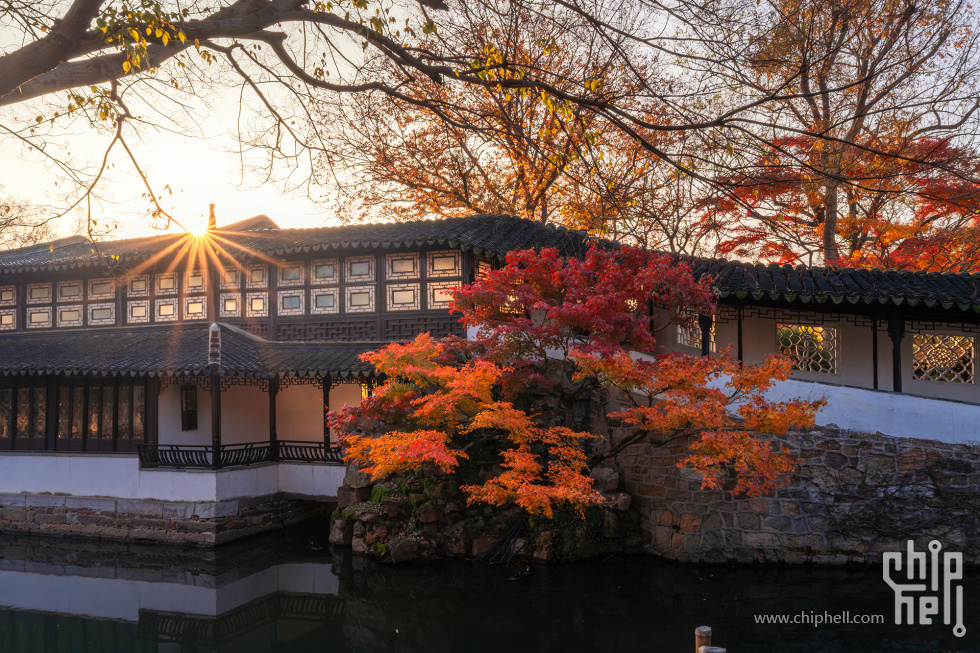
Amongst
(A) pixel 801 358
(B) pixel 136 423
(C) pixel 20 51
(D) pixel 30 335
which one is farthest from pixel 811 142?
(D) pixel 30 335

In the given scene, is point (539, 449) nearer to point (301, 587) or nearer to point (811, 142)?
point (301, 587)

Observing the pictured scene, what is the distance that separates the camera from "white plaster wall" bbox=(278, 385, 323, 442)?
49.8 ft

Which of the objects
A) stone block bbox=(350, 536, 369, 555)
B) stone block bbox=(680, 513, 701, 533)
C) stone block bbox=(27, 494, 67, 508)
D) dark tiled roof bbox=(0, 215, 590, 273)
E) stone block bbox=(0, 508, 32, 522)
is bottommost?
stone block bbox=(0, 508, 32, 522)

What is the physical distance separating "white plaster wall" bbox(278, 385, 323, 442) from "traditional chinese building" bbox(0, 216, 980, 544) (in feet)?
0.08

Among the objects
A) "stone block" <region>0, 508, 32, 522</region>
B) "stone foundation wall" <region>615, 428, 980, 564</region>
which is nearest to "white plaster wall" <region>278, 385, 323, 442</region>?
"stone block" <region>0, 508, 32, 522</region>

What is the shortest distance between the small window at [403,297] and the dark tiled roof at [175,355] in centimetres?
94

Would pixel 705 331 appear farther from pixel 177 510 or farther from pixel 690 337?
pixel 177 510

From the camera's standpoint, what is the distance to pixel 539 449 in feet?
37.1

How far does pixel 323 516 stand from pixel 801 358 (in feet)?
33.4

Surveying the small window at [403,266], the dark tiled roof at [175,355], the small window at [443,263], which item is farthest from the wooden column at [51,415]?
the small window at [443,263]

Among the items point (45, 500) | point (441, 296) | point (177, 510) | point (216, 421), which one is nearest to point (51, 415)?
point (45, 500)

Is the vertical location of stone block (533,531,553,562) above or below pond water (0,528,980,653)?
above

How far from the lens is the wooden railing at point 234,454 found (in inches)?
517

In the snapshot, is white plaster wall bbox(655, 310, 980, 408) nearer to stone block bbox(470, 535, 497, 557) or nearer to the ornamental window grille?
the ornamental window grille
